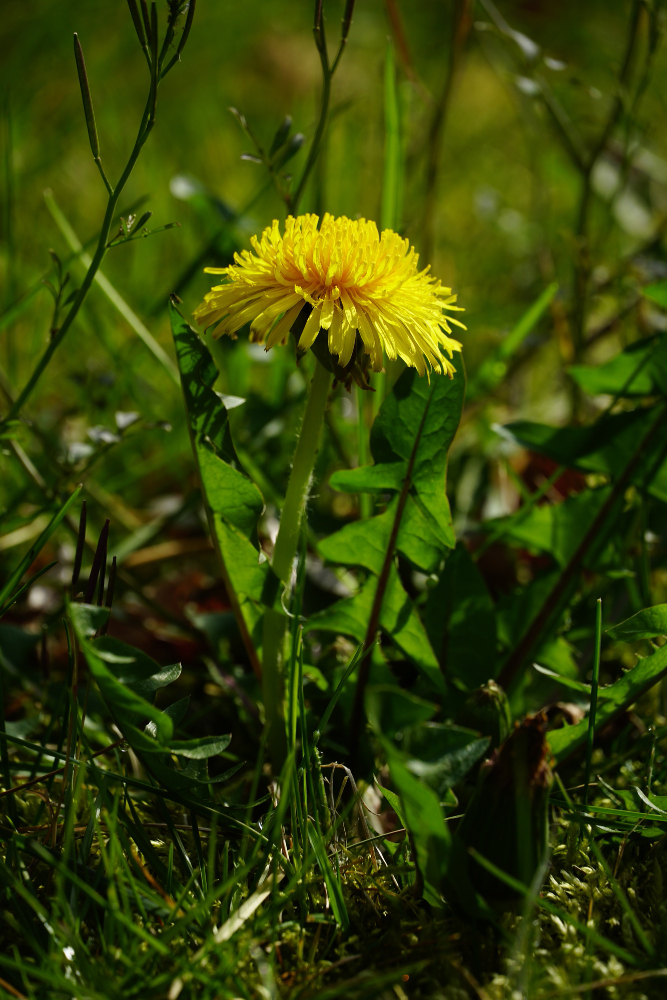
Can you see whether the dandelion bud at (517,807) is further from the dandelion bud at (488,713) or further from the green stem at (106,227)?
the green stem at (106,227)

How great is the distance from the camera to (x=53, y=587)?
5.08ft

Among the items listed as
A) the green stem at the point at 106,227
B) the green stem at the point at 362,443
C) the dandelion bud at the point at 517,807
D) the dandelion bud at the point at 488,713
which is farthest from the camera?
the green stem at the point at 362,443

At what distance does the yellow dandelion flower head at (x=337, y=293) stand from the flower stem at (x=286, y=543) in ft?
0.29

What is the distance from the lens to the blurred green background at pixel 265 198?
161 centimetres

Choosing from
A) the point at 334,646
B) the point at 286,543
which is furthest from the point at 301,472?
the point at 334,646

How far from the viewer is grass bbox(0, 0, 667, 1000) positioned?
2.60 ft

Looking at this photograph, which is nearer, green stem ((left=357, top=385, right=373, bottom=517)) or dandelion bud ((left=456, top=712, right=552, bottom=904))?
dandelion bud ((left=456, top=712, right=552, bottom=904))

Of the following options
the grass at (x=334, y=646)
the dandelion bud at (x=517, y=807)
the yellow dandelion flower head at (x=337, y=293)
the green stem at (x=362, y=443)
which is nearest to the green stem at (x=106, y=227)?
the grass at (x=334, y=646)

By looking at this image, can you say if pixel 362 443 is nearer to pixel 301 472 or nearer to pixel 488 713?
pixel 301 472

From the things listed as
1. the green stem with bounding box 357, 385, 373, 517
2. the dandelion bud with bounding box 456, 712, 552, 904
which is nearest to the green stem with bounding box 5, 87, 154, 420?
the green stem with bounding box 357, 385, 373, 517

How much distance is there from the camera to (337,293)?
88 centimetres

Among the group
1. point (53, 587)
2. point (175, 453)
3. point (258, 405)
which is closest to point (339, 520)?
point (258, 405)

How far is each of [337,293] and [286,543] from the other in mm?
341

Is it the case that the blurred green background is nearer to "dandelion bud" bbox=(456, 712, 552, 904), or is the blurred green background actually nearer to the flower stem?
the flower stem
